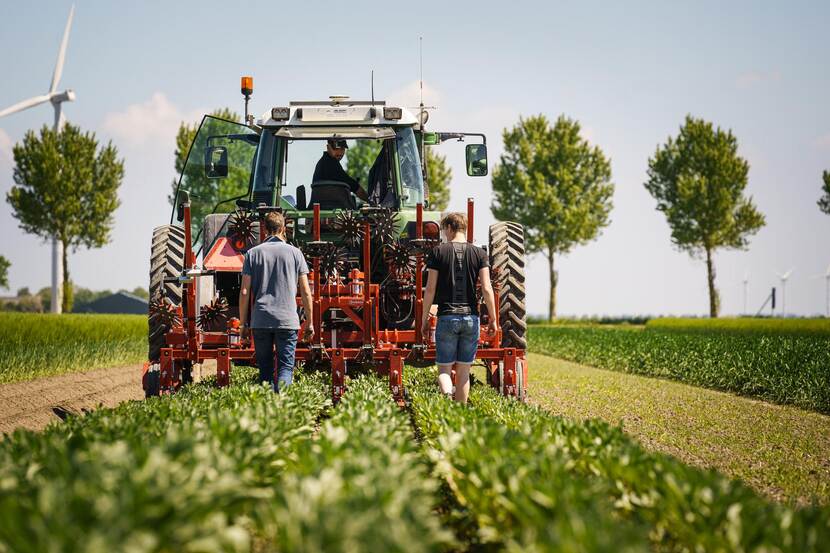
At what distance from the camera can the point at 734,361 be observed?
17750 millimetres

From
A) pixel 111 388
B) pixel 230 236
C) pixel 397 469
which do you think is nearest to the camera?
pixel 397 469

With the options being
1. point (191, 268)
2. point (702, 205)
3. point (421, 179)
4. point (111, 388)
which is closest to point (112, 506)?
point (191, 268)

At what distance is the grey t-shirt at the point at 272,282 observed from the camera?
8.13 m

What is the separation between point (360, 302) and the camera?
9305 mm

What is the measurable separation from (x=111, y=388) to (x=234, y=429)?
Answer: 36.8ft

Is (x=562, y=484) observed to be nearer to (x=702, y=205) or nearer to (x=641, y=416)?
(x=641, y=416)

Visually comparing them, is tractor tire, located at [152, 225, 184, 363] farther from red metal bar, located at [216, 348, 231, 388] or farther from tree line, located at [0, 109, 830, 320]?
tree line, located at [0, 109, 830, 320]

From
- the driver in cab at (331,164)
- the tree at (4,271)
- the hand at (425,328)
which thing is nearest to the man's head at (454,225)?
the hand at (425,328)

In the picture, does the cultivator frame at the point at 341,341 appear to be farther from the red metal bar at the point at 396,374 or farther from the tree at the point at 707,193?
the tree at the point at 707,193

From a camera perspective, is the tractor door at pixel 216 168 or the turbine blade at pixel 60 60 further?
the turbine blade at pixel 60 60

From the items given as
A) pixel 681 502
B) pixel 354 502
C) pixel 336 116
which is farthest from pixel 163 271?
pixel 681 502

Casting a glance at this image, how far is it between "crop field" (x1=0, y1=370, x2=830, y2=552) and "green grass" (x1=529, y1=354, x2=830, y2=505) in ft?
4.20

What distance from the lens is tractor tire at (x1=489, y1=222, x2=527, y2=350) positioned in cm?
1009

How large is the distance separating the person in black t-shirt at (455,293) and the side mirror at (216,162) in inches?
128
